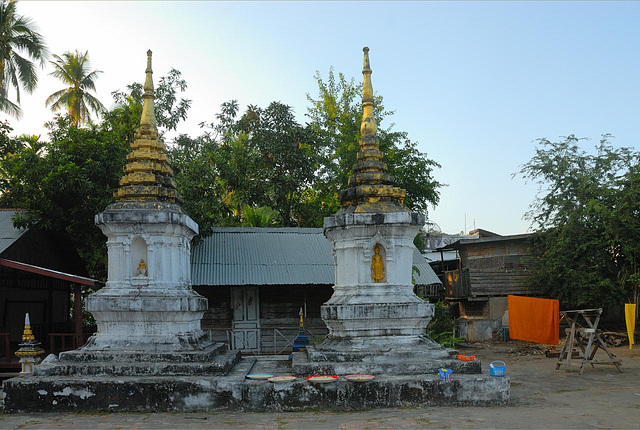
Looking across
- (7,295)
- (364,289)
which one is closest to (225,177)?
(7,295)

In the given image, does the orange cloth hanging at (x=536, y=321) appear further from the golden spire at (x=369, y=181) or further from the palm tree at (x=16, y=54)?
the palm tree at (x=16, y=54)

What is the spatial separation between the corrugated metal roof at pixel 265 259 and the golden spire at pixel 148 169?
805 centimetres

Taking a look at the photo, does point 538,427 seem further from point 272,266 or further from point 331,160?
point 331,160

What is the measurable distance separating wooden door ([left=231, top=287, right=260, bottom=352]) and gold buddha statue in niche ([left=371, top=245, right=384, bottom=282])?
10836 mm

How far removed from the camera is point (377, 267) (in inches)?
422

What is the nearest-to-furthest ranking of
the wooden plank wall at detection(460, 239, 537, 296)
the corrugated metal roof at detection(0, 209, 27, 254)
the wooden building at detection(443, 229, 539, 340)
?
1. the corrugated metal roof at detection(0, 209, 27, 254)
2. the wooden building at detection(443, 229, 539, 340)
3. the wooden plank wall at detection(460, 239, 537, 296)

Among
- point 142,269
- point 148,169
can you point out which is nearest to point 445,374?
point 142,269

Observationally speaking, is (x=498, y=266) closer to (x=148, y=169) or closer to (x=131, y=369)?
(x=148, y=169)

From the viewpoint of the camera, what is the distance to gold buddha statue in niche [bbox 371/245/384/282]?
35.0ft

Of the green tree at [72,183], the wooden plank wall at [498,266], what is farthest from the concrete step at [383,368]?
the wooden plank wall at [498,266]

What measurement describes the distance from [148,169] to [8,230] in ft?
29.2

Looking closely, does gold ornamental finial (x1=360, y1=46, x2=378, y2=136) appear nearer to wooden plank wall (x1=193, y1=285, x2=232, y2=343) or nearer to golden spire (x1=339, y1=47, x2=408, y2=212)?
golden spire (x1=339, y1=47, x2=408, y2=212)

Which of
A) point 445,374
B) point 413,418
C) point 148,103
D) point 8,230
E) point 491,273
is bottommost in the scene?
point 413,418

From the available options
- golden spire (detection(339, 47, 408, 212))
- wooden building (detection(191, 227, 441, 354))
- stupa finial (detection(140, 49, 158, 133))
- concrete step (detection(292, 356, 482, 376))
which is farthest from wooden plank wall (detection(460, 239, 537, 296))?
stupa finial (detection(140, 49, 158, 133))
